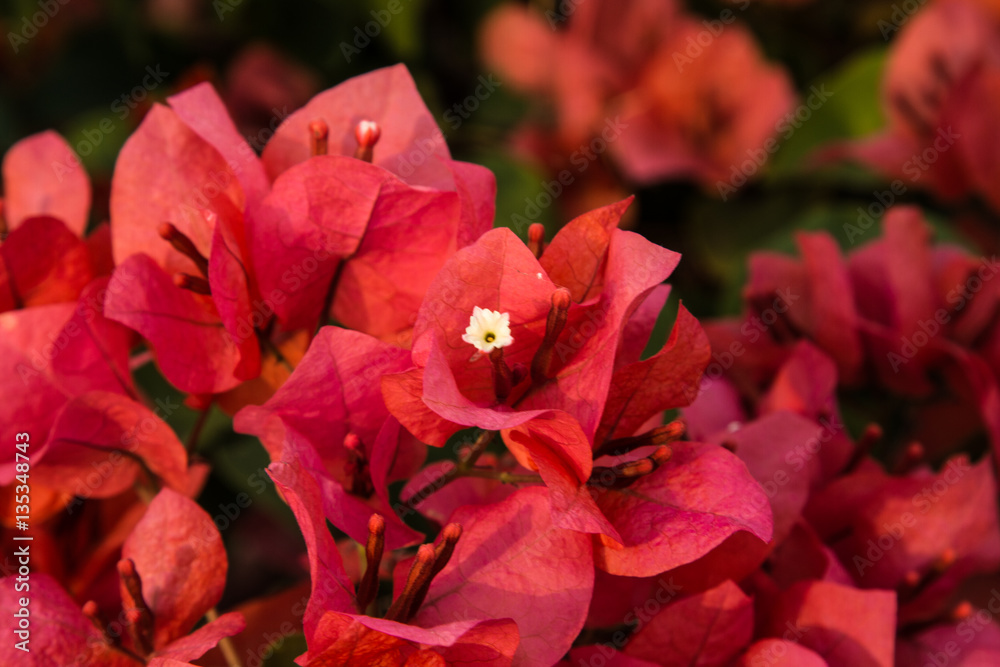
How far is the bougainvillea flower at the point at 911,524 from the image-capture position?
18.2 inches

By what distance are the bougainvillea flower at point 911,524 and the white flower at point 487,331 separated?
0.24 metres

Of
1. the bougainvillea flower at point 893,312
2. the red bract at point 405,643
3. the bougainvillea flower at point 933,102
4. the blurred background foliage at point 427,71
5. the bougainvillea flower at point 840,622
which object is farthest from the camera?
the blurred background foliage at point 427,71

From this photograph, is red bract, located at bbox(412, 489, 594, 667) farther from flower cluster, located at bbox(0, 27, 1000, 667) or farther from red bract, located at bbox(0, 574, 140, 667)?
red bract, located at bbox(0, 574, 140, 667)

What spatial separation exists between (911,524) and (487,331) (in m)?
0.29

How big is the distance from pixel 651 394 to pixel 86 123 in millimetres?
767

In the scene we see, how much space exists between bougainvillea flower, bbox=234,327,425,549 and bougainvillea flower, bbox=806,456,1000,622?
25cm

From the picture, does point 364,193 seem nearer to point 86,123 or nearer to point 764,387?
point 764,387

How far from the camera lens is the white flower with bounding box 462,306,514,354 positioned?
0.32 m

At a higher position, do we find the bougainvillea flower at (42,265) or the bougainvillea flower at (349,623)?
the bougainvillea flower at (42,265)

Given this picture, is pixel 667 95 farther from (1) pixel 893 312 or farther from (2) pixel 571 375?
(2) pixel 571 375

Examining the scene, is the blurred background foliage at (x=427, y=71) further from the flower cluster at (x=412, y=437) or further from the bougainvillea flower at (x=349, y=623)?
the bougainvillea flower at (x=349, y=623)

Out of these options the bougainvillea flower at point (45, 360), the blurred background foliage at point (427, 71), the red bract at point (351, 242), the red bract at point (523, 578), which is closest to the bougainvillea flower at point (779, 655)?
the red bract at point (523, 578)

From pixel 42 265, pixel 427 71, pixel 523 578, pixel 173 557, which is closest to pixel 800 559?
pixel 523 578

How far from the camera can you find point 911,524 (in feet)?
1.53
